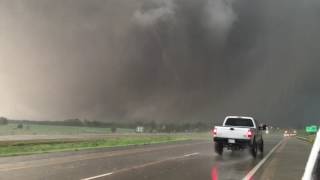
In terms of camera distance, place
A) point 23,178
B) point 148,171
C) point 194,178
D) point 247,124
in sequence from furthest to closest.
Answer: point 247,124, point 148,171, point 194,178, point 23,178

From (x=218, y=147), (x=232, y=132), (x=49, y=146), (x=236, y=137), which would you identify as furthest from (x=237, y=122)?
(x=49, y=146)

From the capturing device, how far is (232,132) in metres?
30.0

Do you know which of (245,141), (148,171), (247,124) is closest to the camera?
(148,171)

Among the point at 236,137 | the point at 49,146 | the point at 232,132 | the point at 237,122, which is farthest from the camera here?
the point at 49,146

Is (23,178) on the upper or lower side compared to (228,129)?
lower

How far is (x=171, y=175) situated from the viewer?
55.5 ft

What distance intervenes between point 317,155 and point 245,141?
27830 mm

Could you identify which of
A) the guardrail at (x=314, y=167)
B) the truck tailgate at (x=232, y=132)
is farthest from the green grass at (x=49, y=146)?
the guardrail at (x=314, y=167)

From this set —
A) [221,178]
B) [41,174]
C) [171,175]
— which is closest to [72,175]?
[41,174]

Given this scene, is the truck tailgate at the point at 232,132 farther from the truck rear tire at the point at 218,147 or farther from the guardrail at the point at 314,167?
the guardrail at the point at 314,167

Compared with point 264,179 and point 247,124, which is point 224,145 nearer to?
point 247,124

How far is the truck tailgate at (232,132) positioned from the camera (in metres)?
29.8

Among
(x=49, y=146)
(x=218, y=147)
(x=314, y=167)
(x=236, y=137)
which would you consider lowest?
(x=314, y=167)

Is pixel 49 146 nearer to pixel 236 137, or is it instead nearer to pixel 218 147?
pixel 218 147
